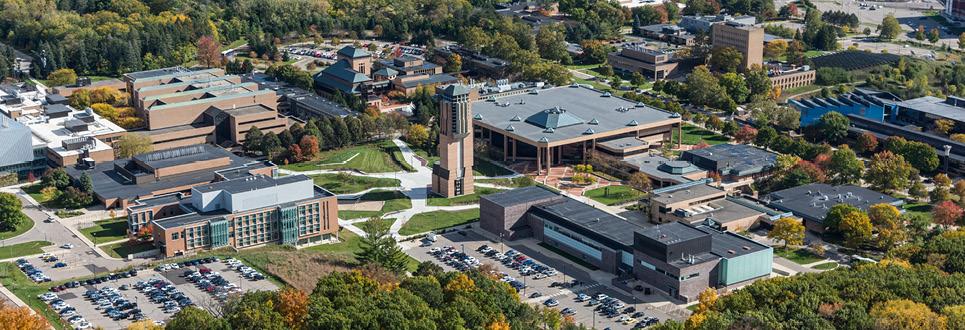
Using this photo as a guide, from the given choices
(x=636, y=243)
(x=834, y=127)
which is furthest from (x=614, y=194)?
(x=834, y=127)

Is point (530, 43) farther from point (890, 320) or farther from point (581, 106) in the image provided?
point (890, 320)

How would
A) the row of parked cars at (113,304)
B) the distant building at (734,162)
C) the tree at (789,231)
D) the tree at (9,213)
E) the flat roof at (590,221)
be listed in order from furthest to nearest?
the distant building at (734,162) → the tree at (9,213) → the tree at (789,231) → the flat roof at (590,221) → the row of parked cars at (113,304)

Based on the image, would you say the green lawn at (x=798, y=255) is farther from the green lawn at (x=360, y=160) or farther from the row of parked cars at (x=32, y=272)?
the row of parked cars at (x=32, y=272)

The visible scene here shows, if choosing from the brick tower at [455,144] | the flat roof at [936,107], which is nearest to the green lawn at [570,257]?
the brick tower at [455,144]

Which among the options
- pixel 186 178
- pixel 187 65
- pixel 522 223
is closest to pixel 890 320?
pixel 522 223

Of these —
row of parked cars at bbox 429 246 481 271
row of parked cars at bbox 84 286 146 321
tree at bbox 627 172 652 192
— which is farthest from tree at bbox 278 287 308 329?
tree at bbox 627 172 652 192

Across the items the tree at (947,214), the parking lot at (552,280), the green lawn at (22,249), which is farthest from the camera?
the tree at (947,214)

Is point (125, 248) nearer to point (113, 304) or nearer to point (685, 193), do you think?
point (113, 304)
